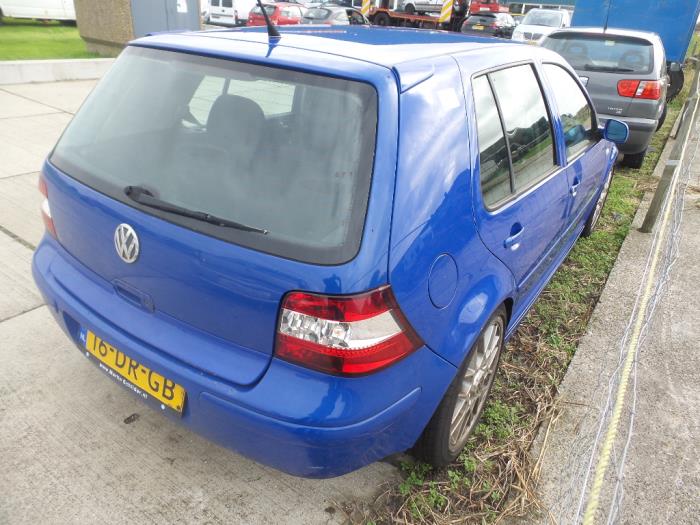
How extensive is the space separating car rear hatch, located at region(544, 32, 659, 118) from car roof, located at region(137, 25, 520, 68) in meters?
4.53

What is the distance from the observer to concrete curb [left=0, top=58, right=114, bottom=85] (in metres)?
8.03

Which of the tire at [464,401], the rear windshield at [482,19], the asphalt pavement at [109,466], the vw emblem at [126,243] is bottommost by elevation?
the asphalt pavement at [109,466]

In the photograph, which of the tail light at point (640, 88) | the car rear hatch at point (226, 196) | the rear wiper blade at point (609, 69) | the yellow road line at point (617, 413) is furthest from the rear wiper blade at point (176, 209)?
the rear wiper blade at point (609, 69)

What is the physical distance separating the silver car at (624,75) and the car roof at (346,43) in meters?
4.40

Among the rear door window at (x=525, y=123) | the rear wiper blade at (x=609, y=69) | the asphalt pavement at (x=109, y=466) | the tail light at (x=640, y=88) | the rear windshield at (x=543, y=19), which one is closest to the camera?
the asphalt pavement at (x=109, y=466)

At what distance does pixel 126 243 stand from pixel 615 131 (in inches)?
131

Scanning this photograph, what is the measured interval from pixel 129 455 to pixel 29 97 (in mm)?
7211

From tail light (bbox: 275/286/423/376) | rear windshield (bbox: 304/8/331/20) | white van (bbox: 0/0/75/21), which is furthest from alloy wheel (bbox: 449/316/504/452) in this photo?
white van (bbox: 0/0/75/21)

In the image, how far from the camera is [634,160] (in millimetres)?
6742

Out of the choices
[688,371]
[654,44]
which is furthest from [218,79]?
[654,44]

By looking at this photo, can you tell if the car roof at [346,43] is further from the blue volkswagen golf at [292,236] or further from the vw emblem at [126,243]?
the vw emblem at [126,243]

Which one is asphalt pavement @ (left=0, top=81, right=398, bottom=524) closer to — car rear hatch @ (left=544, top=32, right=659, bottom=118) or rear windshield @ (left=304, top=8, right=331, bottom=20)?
car rear hatch @ (left=544, top=32, right=659, bottom=118)

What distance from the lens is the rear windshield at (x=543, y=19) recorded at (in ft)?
56.4

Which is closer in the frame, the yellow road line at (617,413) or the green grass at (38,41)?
the yellow road line at (617,413)
